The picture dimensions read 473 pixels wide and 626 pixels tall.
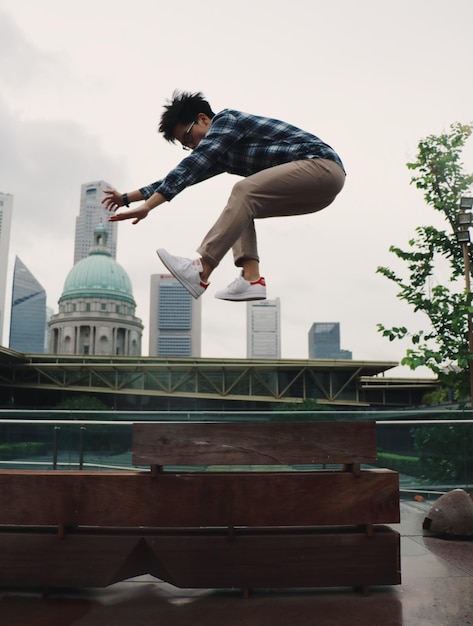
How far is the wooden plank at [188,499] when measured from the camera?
356 cm

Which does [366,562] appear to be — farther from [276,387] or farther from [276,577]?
[276,387]

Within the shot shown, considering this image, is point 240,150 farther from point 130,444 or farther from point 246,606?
point 130,444

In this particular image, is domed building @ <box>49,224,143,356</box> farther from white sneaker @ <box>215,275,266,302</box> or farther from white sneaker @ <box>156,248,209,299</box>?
white sneaker @ <box>156,248,209,299</box>

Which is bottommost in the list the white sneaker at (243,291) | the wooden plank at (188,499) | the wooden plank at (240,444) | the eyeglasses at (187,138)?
the wooden plank at (188,499)

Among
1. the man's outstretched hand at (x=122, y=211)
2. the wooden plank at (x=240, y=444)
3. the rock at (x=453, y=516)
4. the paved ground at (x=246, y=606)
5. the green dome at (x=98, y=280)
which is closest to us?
the paved ground at (x=246, y=606)

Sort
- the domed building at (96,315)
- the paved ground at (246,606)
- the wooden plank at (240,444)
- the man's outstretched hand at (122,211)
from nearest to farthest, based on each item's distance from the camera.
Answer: the paved ground at (246,606) → the man's outstretched hand at (122,211) → the wooden plank at (240,444) → the domed building at (96,315)

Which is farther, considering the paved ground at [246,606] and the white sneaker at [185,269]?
the white sneaker at [185,269]

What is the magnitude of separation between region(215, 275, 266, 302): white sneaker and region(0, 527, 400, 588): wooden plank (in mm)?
1557

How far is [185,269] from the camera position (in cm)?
347

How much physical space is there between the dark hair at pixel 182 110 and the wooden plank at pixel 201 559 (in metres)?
2.74

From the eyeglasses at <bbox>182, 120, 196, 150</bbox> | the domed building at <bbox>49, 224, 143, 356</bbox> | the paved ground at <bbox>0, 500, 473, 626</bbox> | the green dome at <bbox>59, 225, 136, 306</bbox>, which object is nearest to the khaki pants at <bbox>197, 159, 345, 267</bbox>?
the eyeglasses at <bbox>182, 120, 196, 150</bbox>

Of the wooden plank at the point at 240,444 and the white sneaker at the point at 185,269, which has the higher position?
the white sneaker at the point at 185,269

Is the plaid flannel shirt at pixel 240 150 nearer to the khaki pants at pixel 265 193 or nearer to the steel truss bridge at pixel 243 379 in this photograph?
the khaki pants at pixel 265 193

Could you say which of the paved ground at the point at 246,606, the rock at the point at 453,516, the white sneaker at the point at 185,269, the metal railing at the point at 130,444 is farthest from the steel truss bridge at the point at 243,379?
the white sneaker at the point at 185,269
